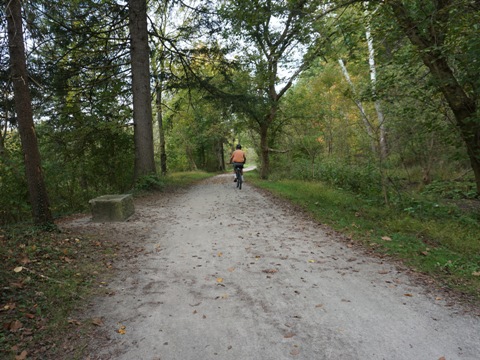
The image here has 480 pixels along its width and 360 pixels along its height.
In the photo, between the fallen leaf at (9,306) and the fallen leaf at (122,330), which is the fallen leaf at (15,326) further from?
the fallen leaf at (122,330)

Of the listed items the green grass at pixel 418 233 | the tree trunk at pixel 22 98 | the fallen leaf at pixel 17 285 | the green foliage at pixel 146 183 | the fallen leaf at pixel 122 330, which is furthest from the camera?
the green foliage at pixel 146 183

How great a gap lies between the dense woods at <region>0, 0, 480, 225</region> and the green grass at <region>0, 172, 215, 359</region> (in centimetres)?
94

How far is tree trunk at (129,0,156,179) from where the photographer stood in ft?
38.7

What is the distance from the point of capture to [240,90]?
15078 mm

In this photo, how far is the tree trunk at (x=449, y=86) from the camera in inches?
263

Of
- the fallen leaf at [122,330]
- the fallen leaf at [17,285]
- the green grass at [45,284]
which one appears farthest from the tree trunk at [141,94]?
the fallen leaf at [122,330]

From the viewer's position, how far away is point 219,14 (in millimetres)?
11766

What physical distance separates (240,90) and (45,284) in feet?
43.2

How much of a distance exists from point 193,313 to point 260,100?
39.7 feet

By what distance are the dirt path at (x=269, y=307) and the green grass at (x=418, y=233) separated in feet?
1.85

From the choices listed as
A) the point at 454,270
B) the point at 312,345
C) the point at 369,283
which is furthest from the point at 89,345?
the point at 454,270

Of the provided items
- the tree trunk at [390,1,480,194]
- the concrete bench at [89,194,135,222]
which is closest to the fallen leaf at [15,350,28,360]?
the concrete bench at [89,194,135,222]

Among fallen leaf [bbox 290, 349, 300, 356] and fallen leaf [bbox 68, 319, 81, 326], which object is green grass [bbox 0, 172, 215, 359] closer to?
fallen leaf [bbox 68, 319, 81, 326]

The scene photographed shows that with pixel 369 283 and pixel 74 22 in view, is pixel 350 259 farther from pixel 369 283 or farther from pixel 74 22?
pixel 74 22
